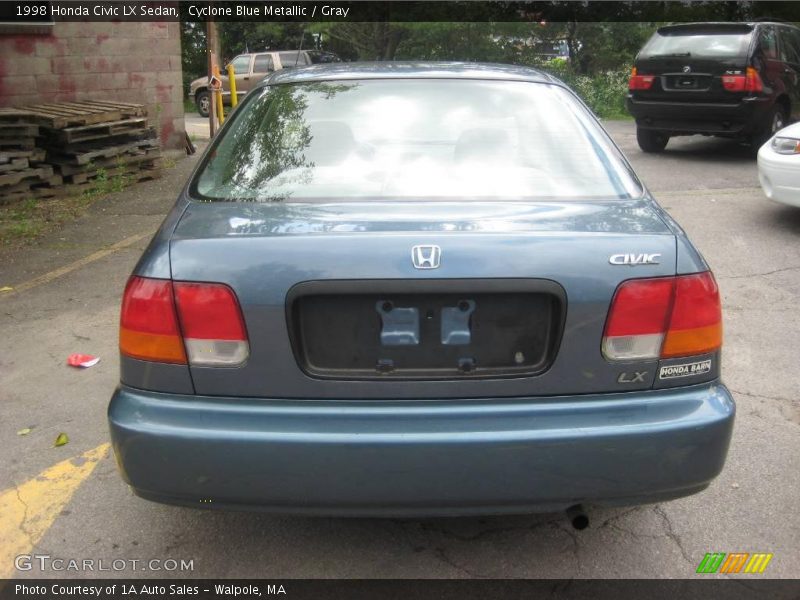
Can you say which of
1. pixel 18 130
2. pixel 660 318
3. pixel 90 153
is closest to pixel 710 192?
pixel 90 153

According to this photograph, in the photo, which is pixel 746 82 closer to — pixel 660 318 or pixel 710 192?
pixel 710 192

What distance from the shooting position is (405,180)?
9.48 feet

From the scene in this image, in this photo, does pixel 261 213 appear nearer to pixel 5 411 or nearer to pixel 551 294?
pixel 551 294

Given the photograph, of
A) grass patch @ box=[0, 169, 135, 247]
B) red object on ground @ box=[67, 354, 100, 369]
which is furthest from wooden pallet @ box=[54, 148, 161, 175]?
red object on ground @ box=[67, 354, 100, 369]

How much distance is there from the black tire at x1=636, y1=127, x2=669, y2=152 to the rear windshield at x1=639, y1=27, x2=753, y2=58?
45.8 inches

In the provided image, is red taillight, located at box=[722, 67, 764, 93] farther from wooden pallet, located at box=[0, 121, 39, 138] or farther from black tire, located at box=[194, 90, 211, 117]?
black tire, located at box=[194, 90, 211, 117]

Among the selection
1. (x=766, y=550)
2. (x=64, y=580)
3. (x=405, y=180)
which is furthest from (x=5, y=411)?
(x=766, y=550)

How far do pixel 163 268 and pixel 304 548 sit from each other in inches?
44.2

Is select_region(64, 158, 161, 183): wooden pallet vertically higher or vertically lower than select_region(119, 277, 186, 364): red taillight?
A: lower

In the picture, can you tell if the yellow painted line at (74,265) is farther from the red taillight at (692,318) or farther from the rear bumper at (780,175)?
the rear bumper at (780,175)

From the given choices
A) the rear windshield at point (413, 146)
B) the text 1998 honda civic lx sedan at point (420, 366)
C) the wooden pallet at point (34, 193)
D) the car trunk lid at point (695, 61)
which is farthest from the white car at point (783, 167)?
the wooden pallet at point (34, 193)

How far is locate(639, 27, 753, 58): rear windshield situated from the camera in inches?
429

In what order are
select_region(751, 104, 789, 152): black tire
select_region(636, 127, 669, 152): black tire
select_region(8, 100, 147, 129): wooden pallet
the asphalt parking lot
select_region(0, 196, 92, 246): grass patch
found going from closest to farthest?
the asphalt parking lot
select_region(0, 196, 92, 246): grass patch
select_region(8, 100, 147, 129): wooden pallet
select_region(751, 104, 789, 152): black tire
select_region(636, 127, 669, 152): black tire

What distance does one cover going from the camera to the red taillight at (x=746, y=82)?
10.7m
